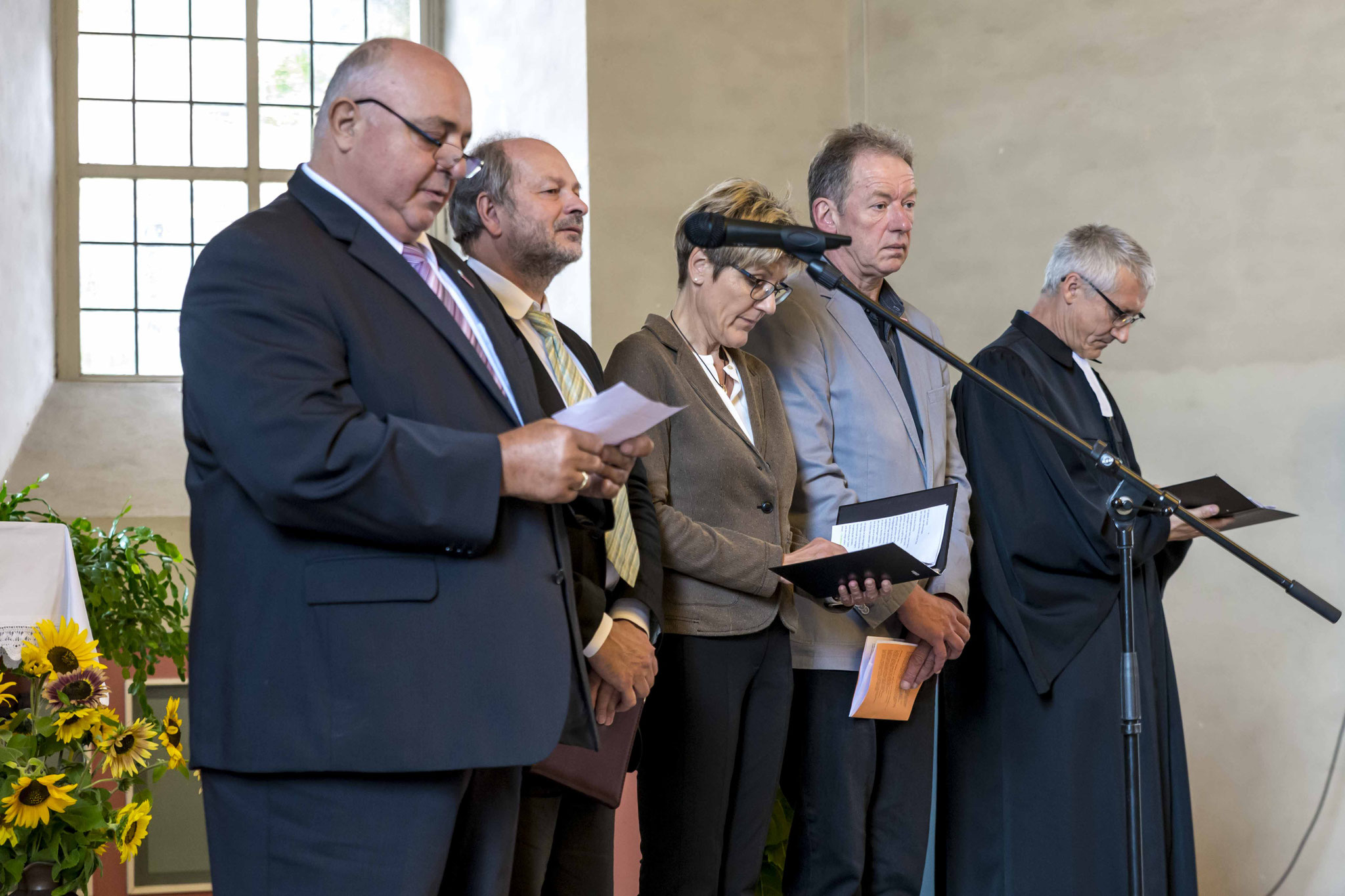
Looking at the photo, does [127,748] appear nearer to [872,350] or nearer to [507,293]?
[507,293]

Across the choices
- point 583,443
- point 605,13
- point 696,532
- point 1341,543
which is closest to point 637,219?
point 605,13

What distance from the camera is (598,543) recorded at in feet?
7.64

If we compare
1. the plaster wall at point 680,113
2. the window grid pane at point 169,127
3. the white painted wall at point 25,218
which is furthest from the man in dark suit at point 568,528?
the window grid pane at point 169,127

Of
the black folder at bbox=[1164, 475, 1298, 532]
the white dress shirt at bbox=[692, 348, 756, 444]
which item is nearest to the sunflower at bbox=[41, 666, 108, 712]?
the white dress shirt at bbox=[692, 348, 756, 444]

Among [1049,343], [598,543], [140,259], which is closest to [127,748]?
[598,543]

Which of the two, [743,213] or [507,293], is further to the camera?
[743,213]

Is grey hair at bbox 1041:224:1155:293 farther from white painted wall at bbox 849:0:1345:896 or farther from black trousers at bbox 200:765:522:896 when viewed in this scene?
black trousers at bbox 200:765:522:896

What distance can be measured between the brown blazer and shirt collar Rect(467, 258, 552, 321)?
0.90 ft

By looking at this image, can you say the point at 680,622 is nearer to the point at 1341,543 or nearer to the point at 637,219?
the point at 1341,543

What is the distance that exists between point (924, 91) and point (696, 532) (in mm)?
3759

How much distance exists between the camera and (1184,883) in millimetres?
3244

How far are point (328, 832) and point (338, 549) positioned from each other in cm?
34

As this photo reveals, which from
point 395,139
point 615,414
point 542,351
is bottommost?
point 615,414

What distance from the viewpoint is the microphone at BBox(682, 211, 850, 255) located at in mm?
2221
